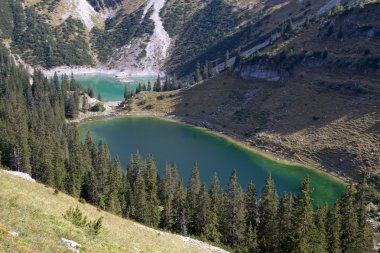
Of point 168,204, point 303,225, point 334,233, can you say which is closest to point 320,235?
point 334,233

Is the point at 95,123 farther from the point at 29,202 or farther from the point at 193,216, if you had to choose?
the point at 29,202

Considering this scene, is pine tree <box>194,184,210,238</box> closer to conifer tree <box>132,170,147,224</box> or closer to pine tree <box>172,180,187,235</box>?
pine tree <box>172,180,187,235</box>

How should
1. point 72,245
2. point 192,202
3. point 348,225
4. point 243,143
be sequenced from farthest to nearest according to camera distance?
1. point 243,143
2. point 192,202
3. point 348,225
4. point 72,245

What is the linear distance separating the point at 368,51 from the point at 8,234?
171652mm

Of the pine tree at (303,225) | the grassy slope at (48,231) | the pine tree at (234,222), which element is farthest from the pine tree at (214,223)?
the pine tree at (303,225)

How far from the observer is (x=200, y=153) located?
146 m

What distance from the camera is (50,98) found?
18912 centimetres

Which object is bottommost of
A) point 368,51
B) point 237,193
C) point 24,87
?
point 237,193

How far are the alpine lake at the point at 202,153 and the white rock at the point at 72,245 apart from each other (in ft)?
242

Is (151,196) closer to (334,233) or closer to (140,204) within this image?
Answer: (140,204)

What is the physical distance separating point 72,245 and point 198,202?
5575 cm

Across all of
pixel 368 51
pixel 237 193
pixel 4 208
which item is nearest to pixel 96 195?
pixel 237 193

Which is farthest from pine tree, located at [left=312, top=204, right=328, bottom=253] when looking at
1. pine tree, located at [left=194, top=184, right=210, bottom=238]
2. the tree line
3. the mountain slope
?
the mountain slope

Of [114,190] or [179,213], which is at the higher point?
[114,190]
